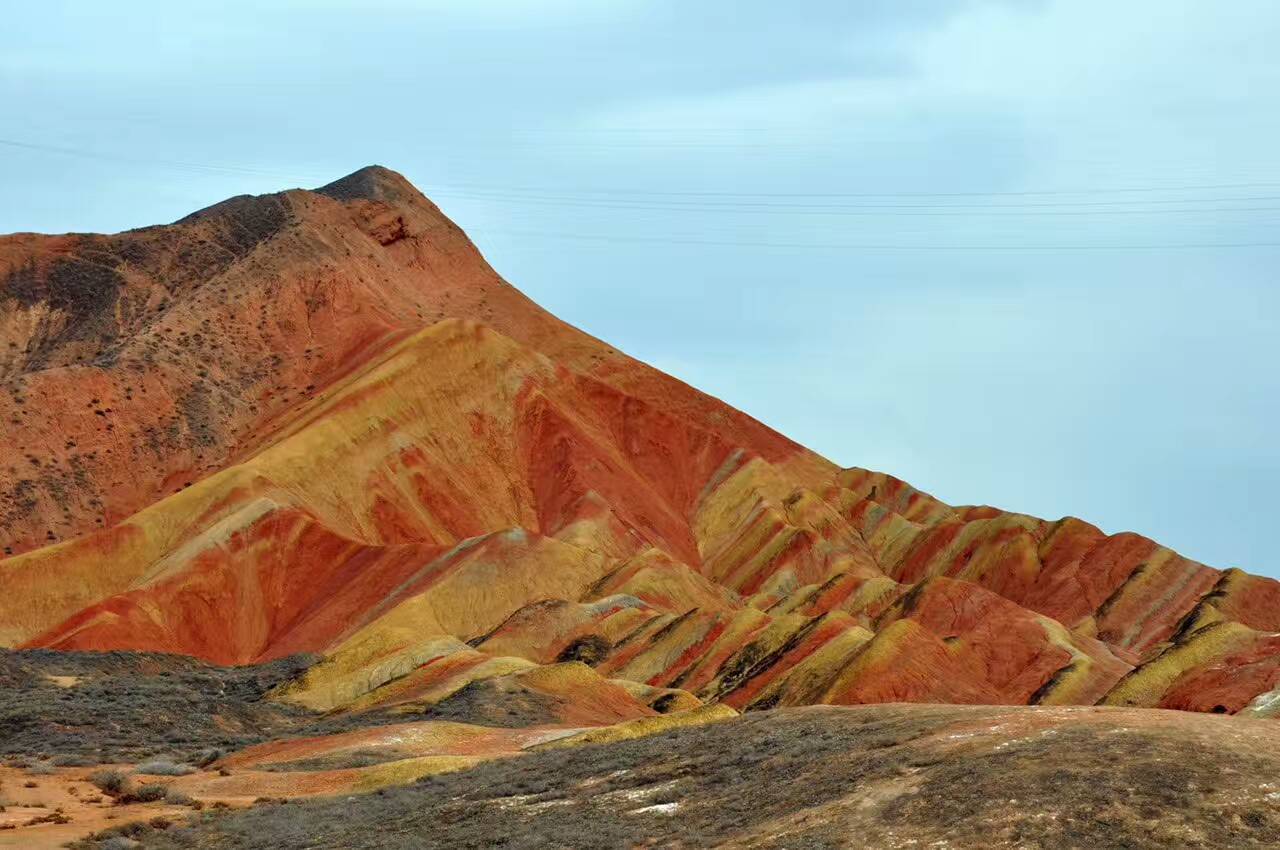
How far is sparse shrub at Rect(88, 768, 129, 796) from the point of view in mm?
54812

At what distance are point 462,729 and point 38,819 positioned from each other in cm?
1926

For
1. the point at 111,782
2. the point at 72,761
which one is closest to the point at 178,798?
the point at 111,782

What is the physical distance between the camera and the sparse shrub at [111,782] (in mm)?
54812

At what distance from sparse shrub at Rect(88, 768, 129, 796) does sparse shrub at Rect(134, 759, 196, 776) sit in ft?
4.57

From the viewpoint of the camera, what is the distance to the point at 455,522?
5369 inches

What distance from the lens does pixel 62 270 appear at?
540 ft

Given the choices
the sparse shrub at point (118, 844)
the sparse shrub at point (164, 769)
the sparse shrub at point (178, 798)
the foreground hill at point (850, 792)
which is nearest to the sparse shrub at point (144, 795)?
the sparse shrub at point (178, 798)

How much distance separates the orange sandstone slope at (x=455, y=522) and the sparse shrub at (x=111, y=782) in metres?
21.7

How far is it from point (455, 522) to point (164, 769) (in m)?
76.4

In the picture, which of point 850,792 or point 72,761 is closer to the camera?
point 850,792

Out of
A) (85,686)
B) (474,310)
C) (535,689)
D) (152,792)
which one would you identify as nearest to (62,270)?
(474,310)

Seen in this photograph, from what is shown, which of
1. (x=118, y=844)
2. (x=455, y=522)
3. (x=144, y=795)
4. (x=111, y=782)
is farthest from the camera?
(x=455, y=522)

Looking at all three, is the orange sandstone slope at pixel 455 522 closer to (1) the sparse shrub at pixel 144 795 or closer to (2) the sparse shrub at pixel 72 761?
(2) the sparse shrub at pixel 72 761

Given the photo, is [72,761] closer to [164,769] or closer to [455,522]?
[164,769]
